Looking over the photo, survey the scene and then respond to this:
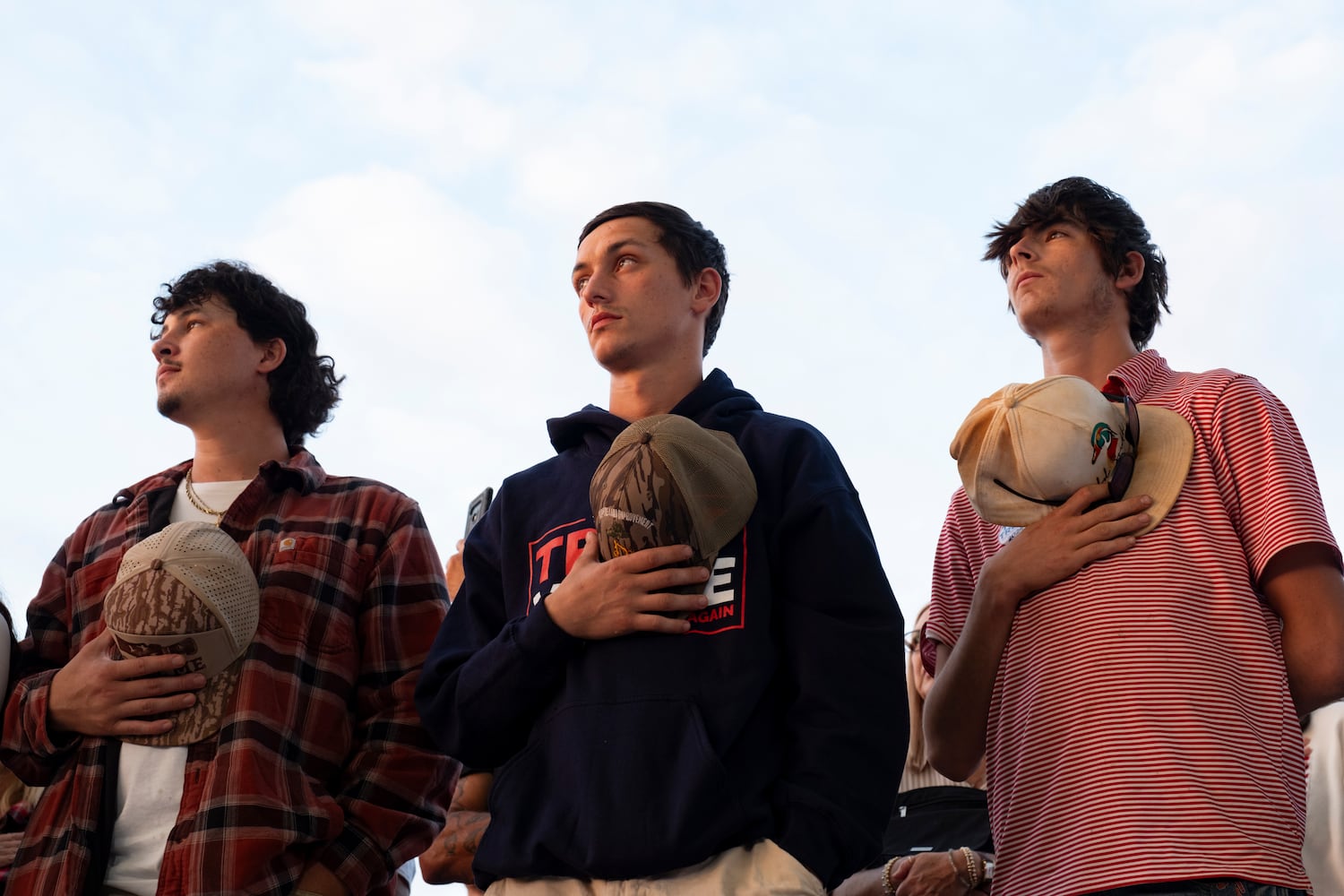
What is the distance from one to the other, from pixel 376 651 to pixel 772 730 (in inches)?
43.8

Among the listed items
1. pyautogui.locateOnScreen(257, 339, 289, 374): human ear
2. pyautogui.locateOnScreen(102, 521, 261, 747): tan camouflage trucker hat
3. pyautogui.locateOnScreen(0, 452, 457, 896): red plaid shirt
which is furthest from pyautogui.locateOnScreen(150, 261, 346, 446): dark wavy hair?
pyautogui.locateOnScreen(102, 521, 261, 747): tan camouflage trucker hat

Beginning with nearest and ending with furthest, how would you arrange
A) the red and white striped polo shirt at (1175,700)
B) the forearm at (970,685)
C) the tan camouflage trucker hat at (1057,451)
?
the red and white striped polo shirt at (1175,700), the tan camouflage trucker hat at (1057,451), the forearm at (970,685)

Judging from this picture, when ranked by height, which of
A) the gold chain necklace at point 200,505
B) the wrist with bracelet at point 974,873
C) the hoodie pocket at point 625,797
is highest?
the gold chain necklace at point 200,505

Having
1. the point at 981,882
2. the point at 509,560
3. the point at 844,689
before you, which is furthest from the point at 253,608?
the point at 981,882

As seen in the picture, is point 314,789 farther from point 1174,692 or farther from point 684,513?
point 1174,692

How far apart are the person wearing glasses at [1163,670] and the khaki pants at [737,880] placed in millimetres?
522

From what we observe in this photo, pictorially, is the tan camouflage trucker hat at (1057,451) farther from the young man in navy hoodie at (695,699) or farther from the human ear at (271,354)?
the human ear at (271,354)

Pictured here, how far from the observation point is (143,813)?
2.94m

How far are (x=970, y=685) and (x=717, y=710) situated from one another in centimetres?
70

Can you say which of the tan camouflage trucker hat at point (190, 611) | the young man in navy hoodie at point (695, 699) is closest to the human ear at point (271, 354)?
the tan camouflage trucker hat at point (190, 611)

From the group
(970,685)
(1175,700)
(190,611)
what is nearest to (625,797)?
(970,685)

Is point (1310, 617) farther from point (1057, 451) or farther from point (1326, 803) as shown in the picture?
point (1326, 803)

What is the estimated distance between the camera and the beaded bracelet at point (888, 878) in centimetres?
339

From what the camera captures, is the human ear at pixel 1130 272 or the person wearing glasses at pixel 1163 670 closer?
the person wearing glasses at pixel 1163 670
